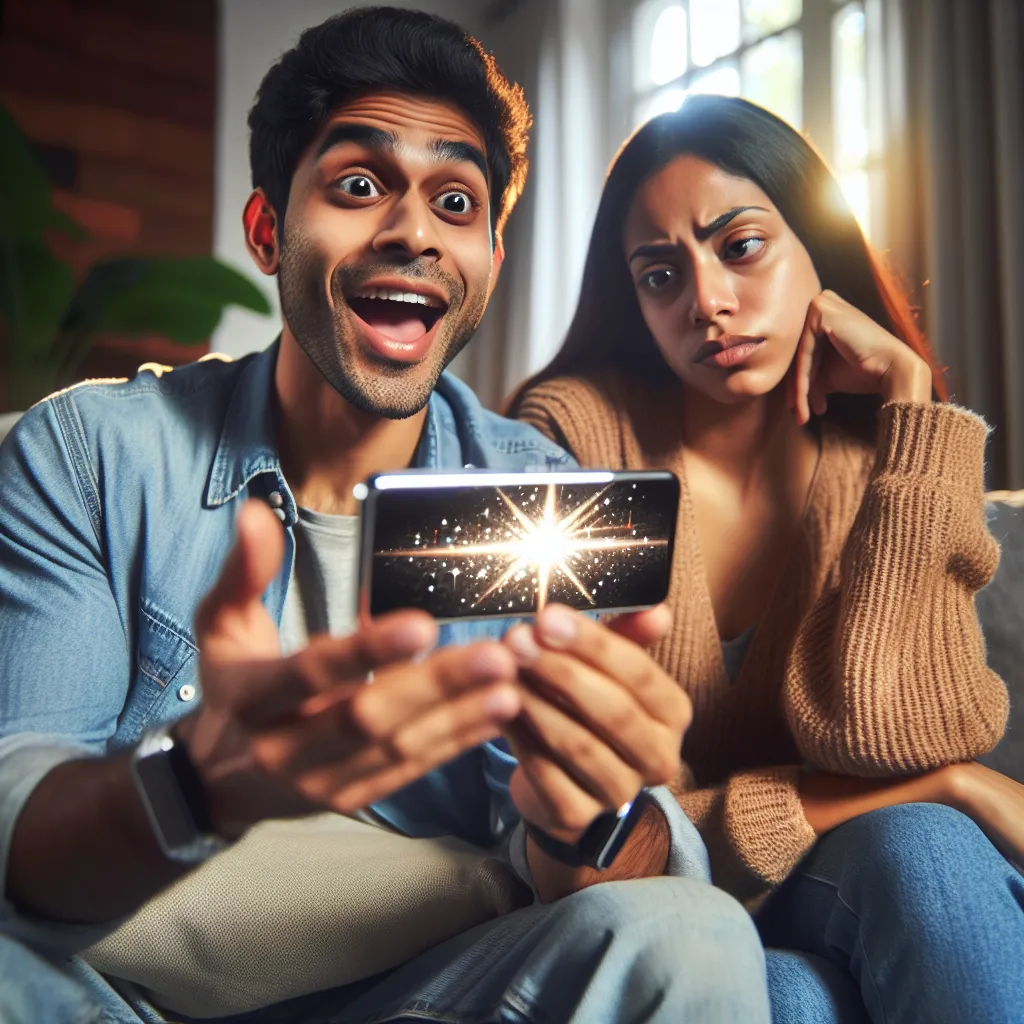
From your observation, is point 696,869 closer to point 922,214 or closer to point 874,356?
point 874,356

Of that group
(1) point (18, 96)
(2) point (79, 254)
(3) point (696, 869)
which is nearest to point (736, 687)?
(3) point (696, 869)

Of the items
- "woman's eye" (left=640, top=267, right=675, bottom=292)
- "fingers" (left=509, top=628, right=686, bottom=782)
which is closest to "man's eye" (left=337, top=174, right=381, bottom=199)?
"woman's eye" (left=640, top=267, right=675, bottom=292)

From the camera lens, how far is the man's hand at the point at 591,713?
0.43 metres

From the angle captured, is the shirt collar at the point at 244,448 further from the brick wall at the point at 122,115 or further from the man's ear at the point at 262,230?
the brick wall at the point at 122,115

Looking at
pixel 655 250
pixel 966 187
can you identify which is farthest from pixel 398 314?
pixel 966 187

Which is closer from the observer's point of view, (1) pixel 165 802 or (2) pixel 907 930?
(1) pixel 165 802

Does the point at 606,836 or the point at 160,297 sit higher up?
the point at 160,297

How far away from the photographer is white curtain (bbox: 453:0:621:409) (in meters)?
2.03

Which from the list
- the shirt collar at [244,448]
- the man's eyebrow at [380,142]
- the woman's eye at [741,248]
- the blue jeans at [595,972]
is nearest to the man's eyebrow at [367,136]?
the man's eyebrow at [380,142]

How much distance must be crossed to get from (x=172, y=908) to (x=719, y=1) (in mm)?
1773

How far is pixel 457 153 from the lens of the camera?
31.6 inches

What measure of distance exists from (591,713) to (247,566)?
0.55ft

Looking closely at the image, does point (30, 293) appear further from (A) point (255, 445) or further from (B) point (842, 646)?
(B) point (842, 646)

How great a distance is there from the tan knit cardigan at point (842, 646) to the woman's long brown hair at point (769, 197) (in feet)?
0.29
